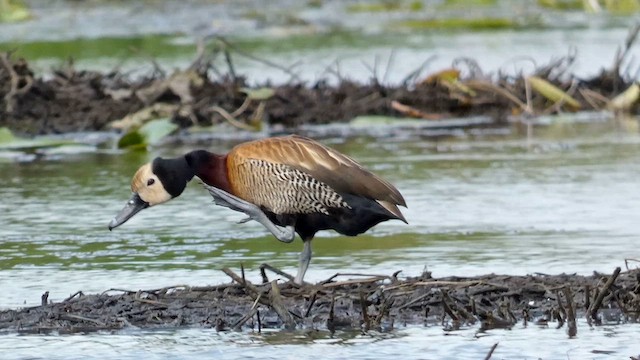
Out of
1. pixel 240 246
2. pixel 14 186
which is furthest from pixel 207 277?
pixel 14 186

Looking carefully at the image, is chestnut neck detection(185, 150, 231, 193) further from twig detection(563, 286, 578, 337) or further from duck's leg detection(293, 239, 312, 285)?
twig detection(563, 286, 578, 337)

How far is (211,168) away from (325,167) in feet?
1.84

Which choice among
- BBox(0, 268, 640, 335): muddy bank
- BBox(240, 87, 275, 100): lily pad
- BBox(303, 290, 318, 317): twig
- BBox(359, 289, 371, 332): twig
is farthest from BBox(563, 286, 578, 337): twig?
BBox(240, 87, 275, 100): lily pad

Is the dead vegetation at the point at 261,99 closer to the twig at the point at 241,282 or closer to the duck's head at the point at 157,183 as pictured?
the duck's head at the point at 157,183

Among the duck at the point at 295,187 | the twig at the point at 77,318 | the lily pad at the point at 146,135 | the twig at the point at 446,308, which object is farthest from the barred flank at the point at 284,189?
the lily pad at the point at 146,135

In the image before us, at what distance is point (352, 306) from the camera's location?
770cm

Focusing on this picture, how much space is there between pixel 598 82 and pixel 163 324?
1038 centimetres

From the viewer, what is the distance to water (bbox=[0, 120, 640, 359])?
7238 mm

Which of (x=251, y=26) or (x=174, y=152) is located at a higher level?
(x=251, y=26)

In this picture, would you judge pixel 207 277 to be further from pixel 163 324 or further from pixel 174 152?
pixel 174 152

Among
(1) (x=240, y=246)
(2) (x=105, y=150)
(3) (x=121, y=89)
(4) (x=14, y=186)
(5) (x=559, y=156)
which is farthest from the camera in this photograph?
(3) (x=121, y=89)

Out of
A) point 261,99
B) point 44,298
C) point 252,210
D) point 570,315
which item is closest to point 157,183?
point 252,210

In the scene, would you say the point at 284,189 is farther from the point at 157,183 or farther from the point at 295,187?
the point at 157,183

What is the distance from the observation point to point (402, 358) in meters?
6.96
